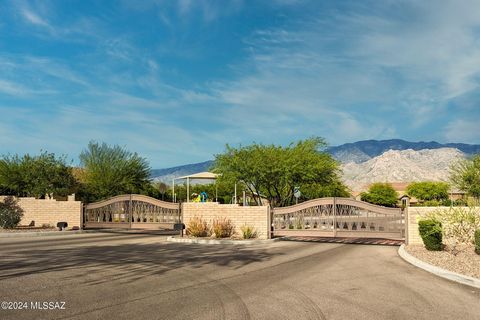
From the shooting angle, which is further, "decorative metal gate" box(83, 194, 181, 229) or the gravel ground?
"decorative metal gate" box(83, 194, 181, 229)

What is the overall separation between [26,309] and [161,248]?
10408 mm

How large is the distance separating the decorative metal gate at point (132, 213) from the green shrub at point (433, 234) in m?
12.5

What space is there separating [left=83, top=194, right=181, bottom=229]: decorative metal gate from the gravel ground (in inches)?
490

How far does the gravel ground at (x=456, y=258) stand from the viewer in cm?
1204

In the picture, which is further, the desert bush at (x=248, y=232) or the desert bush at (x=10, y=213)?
the desert bush at (x=10, y=213)

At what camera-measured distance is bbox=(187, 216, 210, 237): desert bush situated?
22436mm

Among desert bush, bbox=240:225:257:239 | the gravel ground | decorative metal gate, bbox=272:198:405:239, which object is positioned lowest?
the gravel ground

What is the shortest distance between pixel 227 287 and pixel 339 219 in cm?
1268

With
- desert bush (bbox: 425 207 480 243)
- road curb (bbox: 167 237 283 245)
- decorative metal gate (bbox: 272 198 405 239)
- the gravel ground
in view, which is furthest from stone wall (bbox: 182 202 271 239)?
desert bush (bbox: 425 207 480 243)

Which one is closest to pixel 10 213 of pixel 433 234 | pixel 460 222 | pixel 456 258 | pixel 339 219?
pixel 339 219

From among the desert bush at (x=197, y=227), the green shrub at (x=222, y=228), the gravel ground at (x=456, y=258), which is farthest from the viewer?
the desert bush at (x=197, y=227)

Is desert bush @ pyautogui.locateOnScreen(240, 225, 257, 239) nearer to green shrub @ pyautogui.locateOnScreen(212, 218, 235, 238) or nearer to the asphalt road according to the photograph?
green shrub @ pyautogui.locateOnScreen(212, 218, 235, 238)

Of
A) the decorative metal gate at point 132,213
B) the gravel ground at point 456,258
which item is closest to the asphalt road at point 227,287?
the gravel ground at point 456,258

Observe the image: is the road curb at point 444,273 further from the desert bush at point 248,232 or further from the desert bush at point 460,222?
the desert bush at point 248,232
